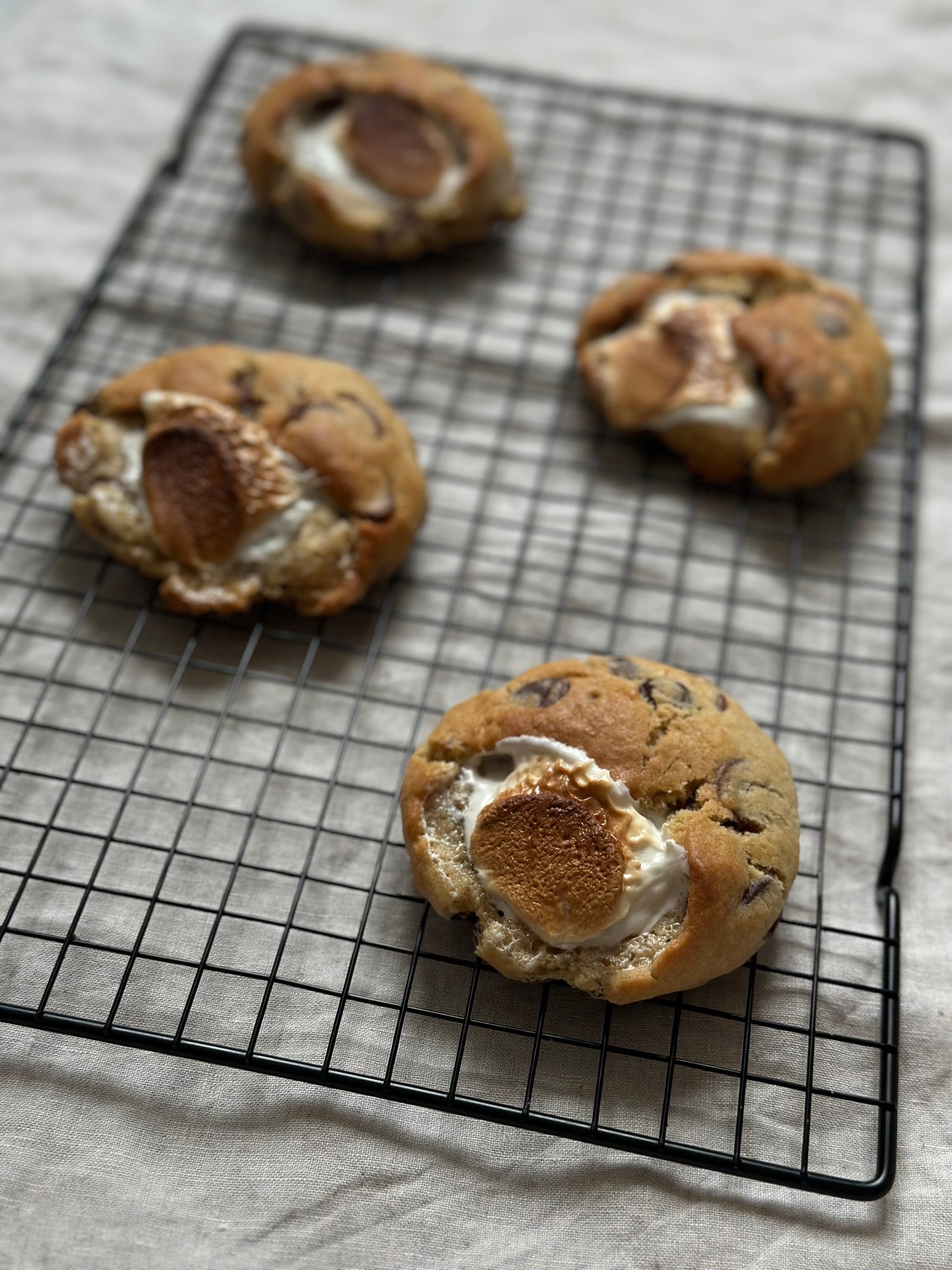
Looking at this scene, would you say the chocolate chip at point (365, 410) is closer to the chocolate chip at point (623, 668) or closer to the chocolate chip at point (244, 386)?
the chocolate chip at point (244, 386)

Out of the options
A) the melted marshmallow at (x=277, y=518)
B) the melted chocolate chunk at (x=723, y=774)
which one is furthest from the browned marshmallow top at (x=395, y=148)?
the melted chocolate chunk at (x=723, y=774)

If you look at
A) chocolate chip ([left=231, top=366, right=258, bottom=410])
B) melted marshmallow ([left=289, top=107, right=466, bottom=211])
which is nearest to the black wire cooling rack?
melted marshmallow ([left=289, top=107, right=466, bottom=211])

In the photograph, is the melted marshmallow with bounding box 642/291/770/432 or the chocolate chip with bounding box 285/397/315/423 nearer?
the chocolate chip with bounding box 285/397/315/423

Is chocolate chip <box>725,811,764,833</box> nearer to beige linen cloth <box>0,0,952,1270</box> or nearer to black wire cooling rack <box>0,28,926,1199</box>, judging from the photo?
black wire cooling rack <box>0,28,926,1199</box>

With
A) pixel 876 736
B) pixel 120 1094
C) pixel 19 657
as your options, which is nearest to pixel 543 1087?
pixel 120 1094

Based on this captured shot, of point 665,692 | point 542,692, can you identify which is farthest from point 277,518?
point 665,692

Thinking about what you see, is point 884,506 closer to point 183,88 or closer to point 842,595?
point 842,595
